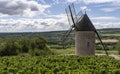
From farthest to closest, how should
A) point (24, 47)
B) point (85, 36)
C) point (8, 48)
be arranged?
point (24, 47)
point (8, 48)
point (85, 36)

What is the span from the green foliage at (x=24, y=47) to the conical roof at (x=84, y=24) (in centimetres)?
1986

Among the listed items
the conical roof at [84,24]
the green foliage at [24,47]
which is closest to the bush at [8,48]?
the green foliage at [24,47]

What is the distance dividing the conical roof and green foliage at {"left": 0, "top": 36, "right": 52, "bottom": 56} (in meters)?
19.9

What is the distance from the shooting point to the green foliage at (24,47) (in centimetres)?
6681

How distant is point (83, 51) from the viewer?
46969 mm

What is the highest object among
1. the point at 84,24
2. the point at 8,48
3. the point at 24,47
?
the point at 84,24

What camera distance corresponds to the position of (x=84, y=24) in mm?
47312

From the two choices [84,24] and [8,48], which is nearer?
[84,24]

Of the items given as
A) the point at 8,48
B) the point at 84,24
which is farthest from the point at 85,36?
the point at 8,48

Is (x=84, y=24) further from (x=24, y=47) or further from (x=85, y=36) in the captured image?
(x=24, y=47)

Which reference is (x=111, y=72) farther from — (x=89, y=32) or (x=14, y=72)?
(x=89, y=32)

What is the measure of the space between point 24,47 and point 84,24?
29948mm

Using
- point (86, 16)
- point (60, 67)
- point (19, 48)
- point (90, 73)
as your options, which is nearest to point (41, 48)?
point (19, 48)

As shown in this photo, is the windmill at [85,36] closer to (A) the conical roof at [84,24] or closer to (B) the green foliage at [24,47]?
(A) the conical roof at [84,24]
